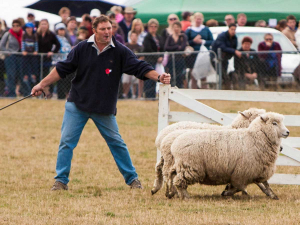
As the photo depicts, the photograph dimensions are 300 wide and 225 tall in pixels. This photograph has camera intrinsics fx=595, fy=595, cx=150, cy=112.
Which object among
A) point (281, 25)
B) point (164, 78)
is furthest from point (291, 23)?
point (164, 78)

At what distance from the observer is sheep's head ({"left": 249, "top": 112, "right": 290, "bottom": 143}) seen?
645 centimetres

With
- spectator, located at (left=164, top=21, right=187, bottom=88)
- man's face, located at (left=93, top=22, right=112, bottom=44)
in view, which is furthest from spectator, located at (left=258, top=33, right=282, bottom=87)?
man's face, located at (left=93, top=22, right=112, bottom=44)

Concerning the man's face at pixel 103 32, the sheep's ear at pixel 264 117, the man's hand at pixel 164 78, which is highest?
the man's face at pixel 103 32

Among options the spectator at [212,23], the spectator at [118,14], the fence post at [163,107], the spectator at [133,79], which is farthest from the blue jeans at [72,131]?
the spectator at [212,23]

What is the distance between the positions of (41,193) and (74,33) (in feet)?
35.0

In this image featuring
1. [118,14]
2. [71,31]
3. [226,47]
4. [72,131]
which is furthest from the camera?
[118,14]

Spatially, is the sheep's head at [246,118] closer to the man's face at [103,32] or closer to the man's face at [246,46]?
the man's face at [103,32]

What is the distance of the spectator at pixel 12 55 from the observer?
1630 cm

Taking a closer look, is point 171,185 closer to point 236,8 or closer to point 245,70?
point 245,70

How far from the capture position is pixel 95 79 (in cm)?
703

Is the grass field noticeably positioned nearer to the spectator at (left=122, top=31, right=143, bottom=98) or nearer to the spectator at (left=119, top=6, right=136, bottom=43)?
the spectator at (left=122, top=31, right=143, bottom=98)

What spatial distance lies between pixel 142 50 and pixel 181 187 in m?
10.2

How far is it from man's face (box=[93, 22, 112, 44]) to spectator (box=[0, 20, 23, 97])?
9702 millimetres

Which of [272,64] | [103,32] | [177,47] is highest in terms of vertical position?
[103,32]
